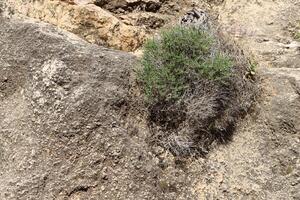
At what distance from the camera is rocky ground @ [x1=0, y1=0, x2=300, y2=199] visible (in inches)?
197

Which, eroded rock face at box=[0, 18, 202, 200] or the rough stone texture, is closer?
eroded rock face at box=[0, 18, 202, 200]

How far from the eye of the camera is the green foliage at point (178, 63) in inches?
217

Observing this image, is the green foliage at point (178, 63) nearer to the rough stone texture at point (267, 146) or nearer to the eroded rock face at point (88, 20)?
the eroded rock face at point (88, 20)

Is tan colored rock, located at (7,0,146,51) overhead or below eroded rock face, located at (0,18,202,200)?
overhead

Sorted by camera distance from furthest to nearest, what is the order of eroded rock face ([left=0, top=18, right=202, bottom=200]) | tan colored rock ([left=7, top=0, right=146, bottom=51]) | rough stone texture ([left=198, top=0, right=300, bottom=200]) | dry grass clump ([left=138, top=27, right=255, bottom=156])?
tan colored rock ([left=7, top=0, right=146, bottom=51]), dry grass clump ([left=138, top=27, right=255, bottom=156]), rough stone texture ([left=198, top=0, right=300, bottom=200]), eroded rock face ([left=0, top=18, right=202, bottom=200])

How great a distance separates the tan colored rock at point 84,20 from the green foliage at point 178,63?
616 millimetres

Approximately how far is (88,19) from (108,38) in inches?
15.6

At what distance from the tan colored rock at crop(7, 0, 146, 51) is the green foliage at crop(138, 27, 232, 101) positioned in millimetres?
616

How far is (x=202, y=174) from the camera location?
538 centimetres

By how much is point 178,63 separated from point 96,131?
1349 mm

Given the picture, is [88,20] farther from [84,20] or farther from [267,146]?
[267,146]

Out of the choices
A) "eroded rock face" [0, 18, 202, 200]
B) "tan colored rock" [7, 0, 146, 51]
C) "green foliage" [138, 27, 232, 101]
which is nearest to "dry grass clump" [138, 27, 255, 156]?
"green foliage" [138, 27, 232, 101]

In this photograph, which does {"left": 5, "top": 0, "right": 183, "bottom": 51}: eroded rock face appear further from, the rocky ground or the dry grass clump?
the dry grass clump

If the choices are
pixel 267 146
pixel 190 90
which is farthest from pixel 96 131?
pixel 267 146
